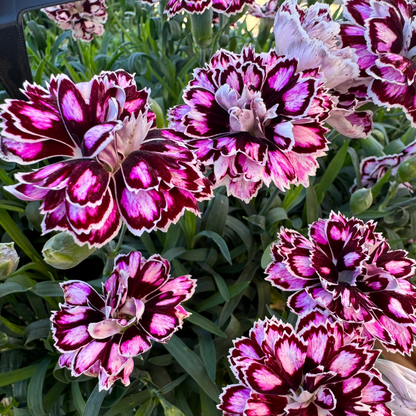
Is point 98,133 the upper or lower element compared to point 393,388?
upper

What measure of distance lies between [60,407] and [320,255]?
481 millimetres

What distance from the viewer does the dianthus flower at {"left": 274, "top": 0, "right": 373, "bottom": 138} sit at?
1.27 ft

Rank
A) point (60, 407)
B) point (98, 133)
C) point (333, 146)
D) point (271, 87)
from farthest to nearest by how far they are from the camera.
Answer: point (333, 146) < point (60, 407) < point (271, 87) < point (98, 133)

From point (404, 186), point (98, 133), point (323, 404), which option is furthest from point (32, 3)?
point (404, 186)

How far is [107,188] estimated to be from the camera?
0.30 meters

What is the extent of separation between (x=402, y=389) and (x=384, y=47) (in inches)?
14.9

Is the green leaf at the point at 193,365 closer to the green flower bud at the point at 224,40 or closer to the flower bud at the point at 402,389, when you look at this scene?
the flower bud at the point at 402,389

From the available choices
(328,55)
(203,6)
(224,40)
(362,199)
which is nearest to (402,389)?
(362,199)

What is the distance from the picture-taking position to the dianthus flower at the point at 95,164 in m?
0.29

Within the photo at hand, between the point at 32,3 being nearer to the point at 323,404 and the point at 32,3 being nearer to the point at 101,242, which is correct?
the point at 101,242

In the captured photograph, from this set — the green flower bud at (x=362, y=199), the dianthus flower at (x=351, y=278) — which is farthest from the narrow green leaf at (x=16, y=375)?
the green flower bud at (x=362, y=199)

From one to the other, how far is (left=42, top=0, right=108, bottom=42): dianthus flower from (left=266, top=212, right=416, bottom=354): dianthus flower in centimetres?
85

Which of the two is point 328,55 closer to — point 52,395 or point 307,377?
point 307,377

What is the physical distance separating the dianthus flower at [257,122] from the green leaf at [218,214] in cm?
18
